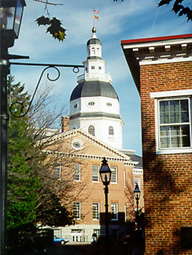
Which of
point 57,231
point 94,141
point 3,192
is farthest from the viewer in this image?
point 94,141

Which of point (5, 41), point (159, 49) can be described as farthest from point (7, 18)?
point (159, 49)

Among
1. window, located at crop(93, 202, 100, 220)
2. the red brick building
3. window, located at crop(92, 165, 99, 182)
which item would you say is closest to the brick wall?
the red brick building

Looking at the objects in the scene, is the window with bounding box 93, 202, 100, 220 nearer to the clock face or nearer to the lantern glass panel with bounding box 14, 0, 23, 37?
the clock face

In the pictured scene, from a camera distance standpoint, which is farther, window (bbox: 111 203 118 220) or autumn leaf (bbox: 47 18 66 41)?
window (bbox: 111 203 118 220)

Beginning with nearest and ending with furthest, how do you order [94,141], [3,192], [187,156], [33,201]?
[3,192]
[187,156]
[33,201]
[94,141]

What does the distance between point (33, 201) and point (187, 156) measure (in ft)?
33.7

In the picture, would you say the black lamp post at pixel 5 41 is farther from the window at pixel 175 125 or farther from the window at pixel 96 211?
the window at pixel 96 211

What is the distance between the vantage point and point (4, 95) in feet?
18.3

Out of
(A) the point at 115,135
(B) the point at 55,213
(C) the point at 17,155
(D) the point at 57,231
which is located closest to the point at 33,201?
(C) the point at 17,155

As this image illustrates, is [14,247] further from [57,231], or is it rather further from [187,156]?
[57,231]

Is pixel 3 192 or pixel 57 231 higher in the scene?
pixel 3 192

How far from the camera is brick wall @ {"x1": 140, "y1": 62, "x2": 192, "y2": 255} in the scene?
14414 mm

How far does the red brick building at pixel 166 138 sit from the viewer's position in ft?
47.4

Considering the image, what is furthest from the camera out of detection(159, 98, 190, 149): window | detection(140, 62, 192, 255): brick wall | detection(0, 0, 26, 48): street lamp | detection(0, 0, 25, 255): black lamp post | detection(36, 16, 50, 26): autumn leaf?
detection(159, 98, 190, 149): window
